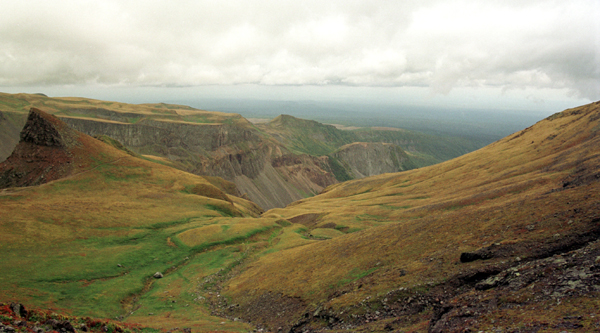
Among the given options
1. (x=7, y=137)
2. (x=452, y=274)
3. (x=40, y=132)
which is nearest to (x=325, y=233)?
(x=452, y=274)

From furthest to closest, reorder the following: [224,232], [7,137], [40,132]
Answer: [7,137] < [40,132] < [224,232]

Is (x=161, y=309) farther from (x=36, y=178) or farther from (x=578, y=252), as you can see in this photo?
(x=36, y=178)

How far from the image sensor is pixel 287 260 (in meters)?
50.2

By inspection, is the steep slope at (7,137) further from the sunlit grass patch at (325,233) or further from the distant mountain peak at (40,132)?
the sunlit grass patch at (325,233)

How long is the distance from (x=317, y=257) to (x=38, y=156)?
95.0 m

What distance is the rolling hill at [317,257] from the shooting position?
2094cm

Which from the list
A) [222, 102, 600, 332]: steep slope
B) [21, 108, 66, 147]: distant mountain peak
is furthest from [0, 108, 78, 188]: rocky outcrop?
[222, 102, 600, 332]: steep slope

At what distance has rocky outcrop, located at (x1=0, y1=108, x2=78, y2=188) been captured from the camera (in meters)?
87.2

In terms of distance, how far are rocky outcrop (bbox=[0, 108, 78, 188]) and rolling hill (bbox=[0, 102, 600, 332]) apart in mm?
949

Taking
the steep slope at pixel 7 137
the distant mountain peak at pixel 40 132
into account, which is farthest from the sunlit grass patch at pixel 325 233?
the steep slope at pixel 7 137

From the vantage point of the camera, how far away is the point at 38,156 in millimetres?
92375

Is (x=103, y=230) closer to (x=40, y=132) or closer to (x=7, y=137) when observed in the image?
(x=40, y=132)

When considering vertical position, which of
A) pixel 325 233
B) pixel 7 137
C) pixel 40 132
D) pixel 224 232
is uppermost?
pixel 40 132

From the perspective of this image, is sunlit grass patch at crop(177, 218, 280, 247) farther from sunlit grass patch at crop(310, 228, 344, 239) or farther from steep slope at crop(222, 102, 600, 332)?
steep slope at crop(222, 102, 600, 332)
